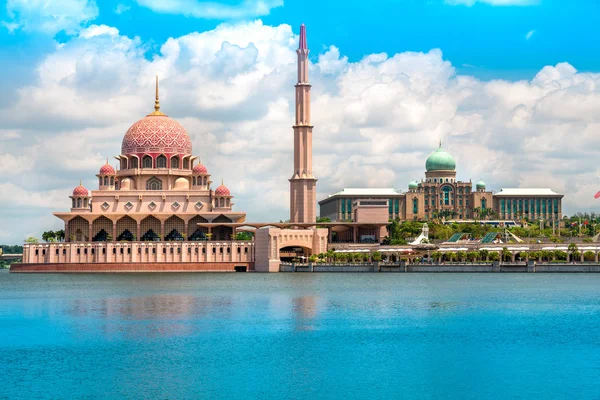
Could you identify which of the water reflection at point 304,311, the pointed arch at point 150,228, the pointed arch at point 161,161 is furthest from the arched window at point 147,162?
the water reflection at point 304,311

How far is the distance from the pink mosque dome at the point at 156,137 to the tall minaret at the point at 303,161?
15.8m

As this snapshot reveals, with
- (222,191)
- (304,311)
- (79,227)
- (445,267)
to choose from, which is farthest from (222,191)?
(304,311)

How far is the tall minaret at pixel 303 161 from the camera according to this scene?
14688 centimetres

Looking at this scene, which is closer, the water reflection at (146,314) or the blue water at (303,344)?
the blue water at (303,344)

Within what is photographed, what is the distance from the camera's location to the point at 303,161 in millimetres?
147125

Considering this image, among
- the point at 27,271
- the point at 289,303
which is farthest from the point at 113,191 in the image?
the point at 289,303

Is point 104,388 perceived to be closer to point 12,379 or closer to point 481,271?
point 12,379

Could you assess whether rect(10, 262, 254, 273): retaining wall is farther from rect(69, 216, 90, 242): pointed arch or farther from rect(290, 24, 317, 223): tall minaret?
rect(290, 24, 317, 223): tall minaret

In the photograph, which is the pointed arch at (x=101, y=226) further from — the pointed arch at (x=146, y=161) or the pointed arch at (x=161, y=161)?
the pointed arch at (x=161, y=161)

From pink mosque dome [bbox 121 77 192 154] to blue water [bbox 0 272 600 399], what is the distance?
187 feet

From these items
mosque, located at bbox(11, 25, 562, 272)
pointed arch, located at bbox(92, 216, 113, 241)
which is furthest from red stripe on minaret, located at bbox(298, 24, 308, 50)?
pointed arch, located at bbox(92, 216, 113, 241)

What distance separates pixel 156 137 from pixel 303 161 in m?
21.1

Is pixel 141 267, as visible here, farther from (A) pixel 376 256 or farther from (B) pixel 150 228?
(A) pixel 376 256

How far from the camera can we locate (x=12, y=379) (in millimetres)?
42500
